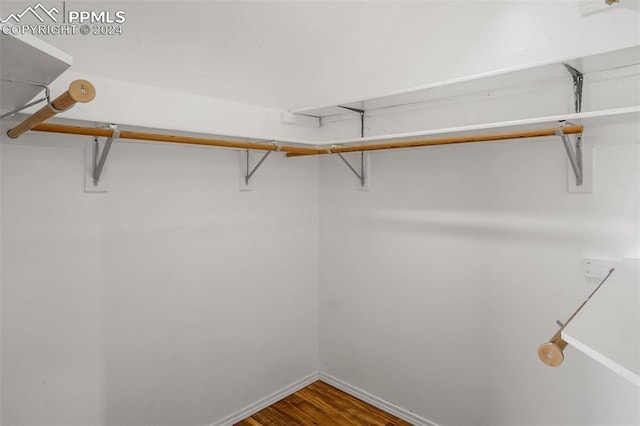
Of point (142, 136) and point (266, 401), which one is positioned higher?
point (142, 136)

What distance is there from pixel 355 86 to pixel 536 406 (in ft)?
6.34

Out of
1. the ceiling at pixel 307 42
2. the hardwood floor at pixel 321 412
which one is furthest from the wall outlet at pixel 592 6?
the hardwood floor at pixel 321 412

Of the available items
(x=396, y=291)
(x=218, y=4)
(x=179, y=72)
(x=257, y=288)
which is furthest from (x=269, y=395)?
(x=218, y=4)

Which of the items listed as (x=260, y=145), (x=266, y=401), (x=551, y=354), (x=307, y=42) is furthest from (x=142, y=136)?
(x=266, y=401)

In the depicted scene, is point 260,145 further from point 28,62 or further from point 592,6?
point 592,6

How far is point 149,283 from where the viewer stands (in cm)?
188

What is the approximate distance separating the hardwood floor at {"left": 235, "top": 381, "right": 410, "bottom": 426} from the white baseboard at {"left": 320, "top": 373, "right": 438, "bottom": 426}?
25mm

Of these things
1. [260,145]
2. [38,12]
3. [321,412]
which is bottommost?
[321,412]

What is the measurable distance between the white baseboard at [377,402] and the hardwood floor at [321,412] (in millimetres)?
25

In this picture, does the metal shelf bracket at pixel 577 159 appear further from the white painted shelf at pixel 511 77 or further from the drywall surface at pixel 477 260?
the white painted shelf at pixel 511 77

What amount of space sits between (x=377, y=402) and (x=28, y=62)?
2411 mm

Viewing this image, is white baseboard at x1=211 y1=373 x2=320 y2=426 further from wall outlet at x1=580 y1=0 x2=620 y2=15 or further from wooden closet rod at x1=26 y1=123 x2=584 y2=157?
wall outlet at x1=580 y1=0 x2=620 y2=15

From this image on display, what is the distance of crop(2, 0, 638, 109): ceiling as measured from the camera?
1.62 meters

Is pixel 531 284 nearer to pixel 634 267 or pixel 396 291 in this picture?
pixel 634 267
